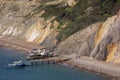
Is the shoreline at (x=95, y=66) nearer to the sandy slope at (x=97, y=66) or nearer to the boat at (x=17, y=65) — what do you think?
the sandy slope at (x=97, y=66)

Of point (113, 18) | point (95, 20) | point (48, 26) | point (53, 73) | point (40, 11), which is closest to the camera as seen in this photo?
point (53, 73)

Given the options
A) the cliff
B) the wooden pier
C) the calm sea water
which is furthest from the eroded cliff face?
the calm sea water

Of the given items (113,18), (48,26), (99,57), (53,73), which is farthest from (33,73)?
(48,26)

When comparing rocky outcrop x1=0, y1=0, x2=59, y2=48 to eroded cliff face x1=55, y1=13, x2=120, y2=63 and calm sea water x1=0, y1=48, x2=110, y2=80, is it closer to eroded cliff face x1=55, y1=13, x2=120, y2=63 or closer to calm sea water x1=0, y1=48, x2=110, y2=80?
eroded cliff face x1=55, y1=13, x2=120, y2=63

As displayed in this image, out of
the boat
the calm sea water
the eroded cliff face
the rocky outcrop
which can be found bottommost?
the calm sea water

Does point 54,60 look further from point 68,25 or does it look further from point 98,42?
point 68,25

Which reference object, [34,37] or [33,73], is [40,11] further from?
[33,73]


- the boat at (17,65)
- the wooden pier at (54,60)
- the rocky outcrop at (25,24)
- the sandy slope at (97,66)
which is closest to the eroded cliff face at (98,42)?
the sandy slope at (97,66)
